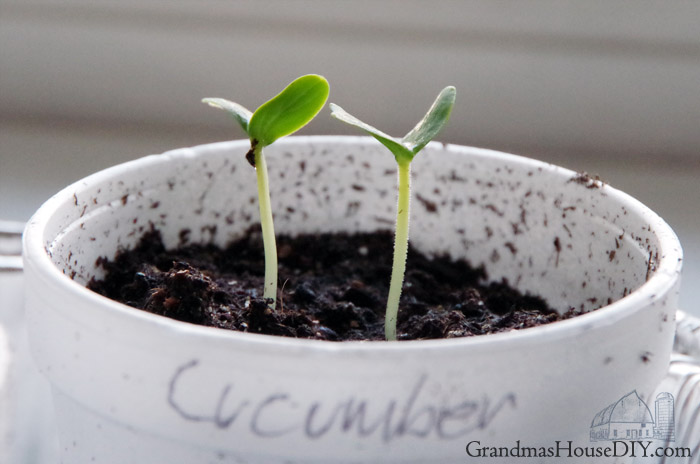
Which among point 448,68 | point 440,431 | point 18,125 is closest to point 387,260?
point 440,431

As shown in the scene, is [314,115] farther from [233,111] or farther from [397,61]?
[397,61]

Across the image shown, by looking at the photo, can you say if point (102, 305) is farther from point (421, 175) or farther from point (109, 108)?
point (109, 108)

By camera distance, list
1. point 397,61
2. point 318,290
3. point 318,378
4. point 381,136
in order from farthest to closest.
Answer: point 397,61 → point 318,290 → point 381,136 → point 318,378

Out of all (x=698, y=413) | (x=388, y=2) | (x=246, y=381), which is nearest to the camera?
(x=246, y=381)

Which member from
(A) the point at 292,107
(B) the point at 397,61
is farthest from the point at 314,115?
(B) the point at 397,61

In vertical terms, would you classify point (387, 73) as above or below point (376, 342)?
above

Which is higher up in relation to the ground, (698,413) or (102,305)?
(102,305)

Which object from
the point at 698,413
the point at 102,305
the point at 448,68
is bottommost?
the point at 698,413

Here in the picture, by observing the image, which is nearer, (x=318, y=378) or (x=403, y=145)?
(x=318, y=378)
